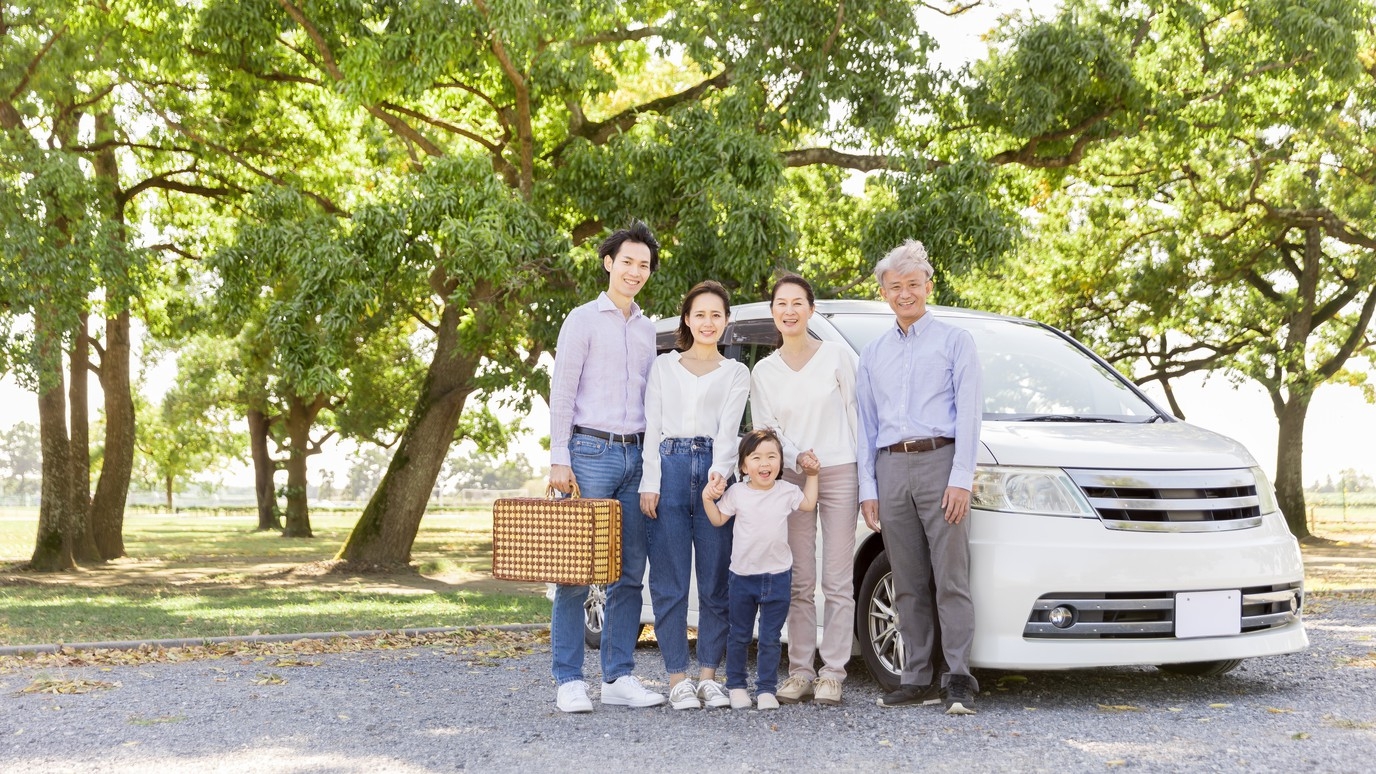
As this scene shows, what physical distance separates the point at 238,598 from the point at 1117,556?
1142cm

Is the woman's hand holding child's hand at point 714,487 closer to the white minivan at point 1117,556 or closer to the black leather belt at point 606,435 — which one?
the black leather belt at point 606,435

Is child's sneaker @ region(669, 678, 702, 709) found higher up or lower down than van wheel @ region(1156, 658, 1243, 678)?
higher up

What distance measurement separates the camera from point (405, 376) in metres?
35.2

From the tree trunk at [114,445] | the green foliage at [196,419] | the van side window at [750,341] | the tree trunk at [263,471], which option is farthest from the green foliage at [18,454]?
the van side window at [750,341]

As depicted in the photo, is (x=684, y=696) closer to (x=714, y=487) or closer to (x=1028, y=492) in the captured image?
(x=714, y=487)

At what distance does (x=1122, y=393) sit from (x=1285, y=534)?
1182mm

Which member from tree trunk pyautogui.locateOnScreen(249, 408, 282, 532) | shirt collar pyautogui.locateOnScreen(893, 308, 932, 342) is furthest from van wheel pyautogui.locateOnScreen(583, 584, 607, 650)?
tree trunk pyautogui.locateOnScreen(249, 408, 282, 532)

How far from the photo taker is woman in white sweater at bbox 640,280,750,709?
5.82m

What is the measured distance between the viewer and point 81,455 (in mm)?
20719

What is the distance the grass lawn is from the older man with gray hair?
18.4 feet

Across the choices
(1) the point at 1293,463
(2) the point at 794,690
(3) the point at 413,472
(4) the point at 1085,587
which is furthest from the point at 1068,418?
(1) the point at 1293,463

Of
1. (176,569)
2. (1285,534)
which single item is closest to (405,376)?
(176,569)

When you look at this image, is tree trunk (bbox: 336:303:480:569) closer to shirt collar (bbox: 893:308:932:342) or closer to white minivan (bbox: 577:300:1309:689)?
shirt collar (bbox: 893:308:932:342)

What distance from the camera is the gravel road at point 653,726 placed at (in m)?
4.81
